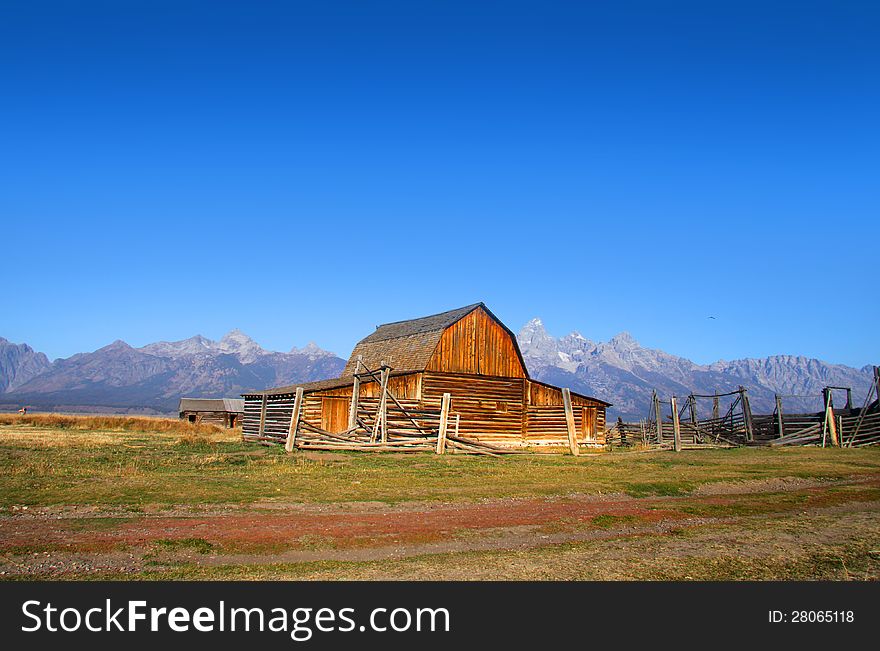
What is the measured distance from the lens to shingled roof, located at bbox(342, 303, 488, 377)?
39459 mm

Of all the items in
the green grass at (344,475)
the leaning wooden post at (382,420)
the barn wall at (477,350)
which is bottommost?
the green grass at (344,475)

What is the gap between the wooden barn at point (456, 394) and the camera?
1437 inches

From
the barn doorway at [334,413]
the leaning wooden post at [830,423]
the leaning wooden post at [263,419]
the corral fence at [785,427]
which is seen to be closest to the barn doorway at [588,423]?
the corral fence at [785,427]

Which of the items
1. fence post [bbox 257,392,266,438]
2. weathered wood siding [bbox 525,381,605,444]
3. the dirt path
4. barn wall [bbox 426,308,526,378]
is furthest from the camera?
fence post [bbox 257,392,266,438]

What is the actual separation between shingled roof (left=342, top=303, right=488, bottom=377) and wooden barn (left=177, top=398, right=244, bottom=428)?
4133 cm

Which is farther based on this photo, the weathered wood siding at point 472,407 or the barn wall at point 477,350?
the barn wall at point 477,350

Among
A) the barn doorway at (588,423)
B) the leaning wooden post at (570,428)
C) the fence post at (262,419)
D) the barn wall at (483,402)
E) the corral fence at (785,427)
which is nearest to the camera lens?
the leaning wooden post at (570,428)

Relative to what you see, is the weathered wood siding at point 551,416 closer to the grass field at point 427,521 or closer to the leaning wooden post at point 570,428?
the leaning wooden post at point 570,428

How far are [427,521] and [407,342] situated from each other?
30.8m

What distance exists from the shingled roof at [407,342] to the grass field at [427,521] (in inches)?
682

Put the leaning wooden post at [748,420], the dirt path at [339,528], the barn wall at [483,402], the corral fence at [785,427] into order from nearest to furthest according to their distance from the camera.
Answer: the dirt path at [339,528]
the corral fence at [785,427]
the leaning wooden post at [748,420]
the barn wall at [483,402]

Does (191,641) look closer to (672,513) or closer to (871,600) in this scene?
(871,600)

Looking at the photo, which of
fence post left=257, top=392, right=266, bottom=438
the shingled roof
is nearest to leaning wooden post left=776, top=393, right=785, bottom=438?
the shingled roof

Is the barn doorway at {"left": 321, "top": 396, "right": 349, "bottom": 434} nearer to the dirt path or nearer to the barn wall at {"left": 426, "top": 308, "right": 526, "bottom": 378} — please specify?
the barn wall at {"left": 426, "top": 308, "right": 526, "bottom": 378}
